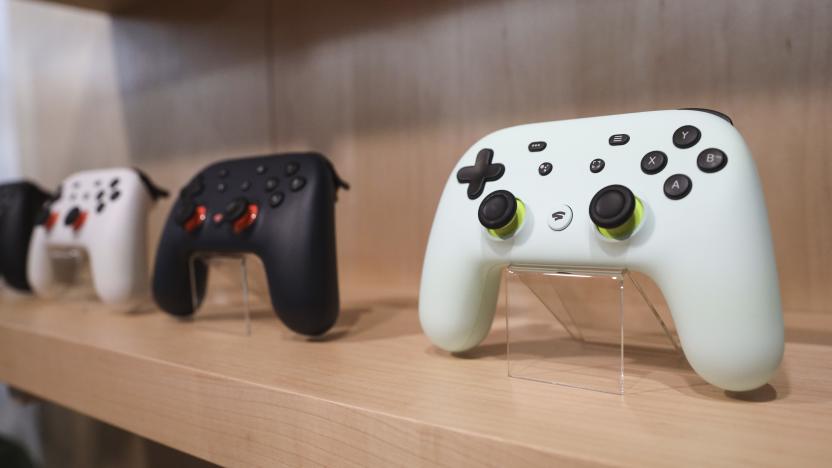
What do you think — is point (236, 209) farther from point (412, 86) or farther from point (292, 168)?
point (412, 86)

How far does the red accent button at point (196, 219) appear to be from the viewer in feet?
1.82

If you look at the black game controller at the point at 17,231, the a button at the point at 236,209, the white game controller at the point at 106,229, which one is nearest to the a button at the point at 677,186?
the a button at the point at 236,209

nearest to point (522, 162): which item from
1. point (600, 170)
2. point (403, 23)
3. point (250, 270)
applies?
point (600, 170)

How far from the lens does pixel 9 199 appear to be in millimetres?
822

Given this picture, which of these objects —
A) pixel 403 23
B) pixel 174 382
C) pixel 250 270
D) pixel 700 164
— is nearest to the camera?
pixel 700 164

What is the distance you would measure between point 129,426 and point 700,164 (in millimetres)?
459

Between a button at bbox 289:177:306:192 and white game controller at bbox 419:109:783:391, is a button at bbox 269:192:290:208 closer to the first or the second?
a button at bbox 289:177:306:192

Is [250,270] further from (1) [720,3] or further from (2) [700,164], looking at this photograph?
(1) [720,3]

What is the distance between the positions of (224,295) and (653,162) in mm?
442

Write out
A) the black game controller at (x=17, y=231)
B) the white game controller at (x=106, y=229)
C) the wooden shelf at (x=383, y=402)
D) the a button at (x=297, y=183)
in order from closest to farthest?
the wooden shelf at (x=383, y=402) < the a button at (x=297, y=183) < the white game controller at (x=106, y=229) < the black game controller at (x=17, y=231)

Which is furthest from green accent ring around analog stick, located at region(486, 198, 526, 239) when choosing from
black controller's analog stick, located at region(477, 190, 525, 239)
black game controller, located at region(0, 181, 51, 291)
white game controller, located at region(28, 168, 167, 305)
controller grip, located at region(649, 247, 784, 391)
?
black game controller, located at region(0, 181, 51, 291)

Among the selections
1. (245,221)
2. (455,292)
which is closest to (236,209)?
(245,221)

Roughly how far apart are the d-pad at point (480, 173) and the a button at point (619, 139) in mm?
73

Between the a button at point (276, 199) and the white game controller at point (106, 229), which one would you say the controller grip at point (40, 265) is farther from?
the a button at point (276, 199)
